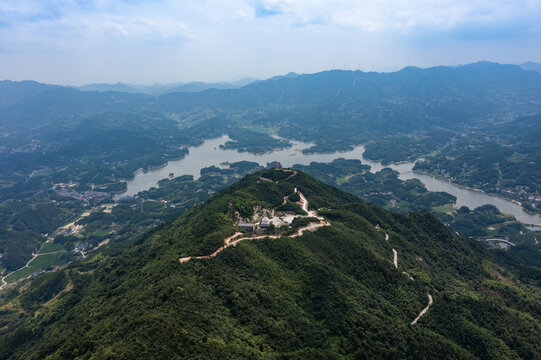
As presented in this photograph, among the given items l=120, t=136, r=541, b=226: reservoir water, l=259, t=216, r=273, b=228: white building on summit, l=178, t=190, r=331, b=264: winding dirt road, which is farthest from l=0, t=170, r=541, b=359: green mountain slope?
l=120, t=136, r=541, b=226: reservoir water

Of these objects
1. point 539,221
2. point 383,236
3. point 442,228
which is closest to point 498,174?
point 539,221

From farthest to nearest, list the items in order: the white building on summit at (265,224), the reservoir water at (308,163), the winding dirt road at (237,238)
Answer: the reservoir water at (308,163) → the white building on summit at (265,224) → the winding dirt road at (237,238)

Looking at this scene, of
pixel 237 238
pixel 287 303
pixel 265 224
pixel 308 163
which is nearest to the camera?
pixel 287 303

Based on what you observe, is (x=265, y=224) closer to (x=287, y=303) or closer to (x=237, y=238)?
(x=237, y=238)

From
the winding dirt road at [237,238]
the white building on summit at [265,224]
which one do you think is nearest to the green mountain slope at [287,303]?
the winding dirt road at [237,238]

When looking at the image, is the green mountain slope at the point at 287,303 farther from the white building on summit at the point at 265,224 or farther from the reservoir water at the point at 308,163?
the reservoir water at the point at 308,163

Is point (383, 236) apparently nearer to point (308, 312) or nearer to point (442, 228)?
point (442, 228)

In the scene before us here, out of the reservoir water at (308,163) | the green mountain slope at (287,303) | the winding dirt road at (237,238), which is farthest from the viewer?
the reservoir water at (308,163)

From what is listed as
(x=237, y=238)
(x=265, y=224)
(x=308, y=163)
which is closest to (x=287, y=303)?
(x=237, y=238)
